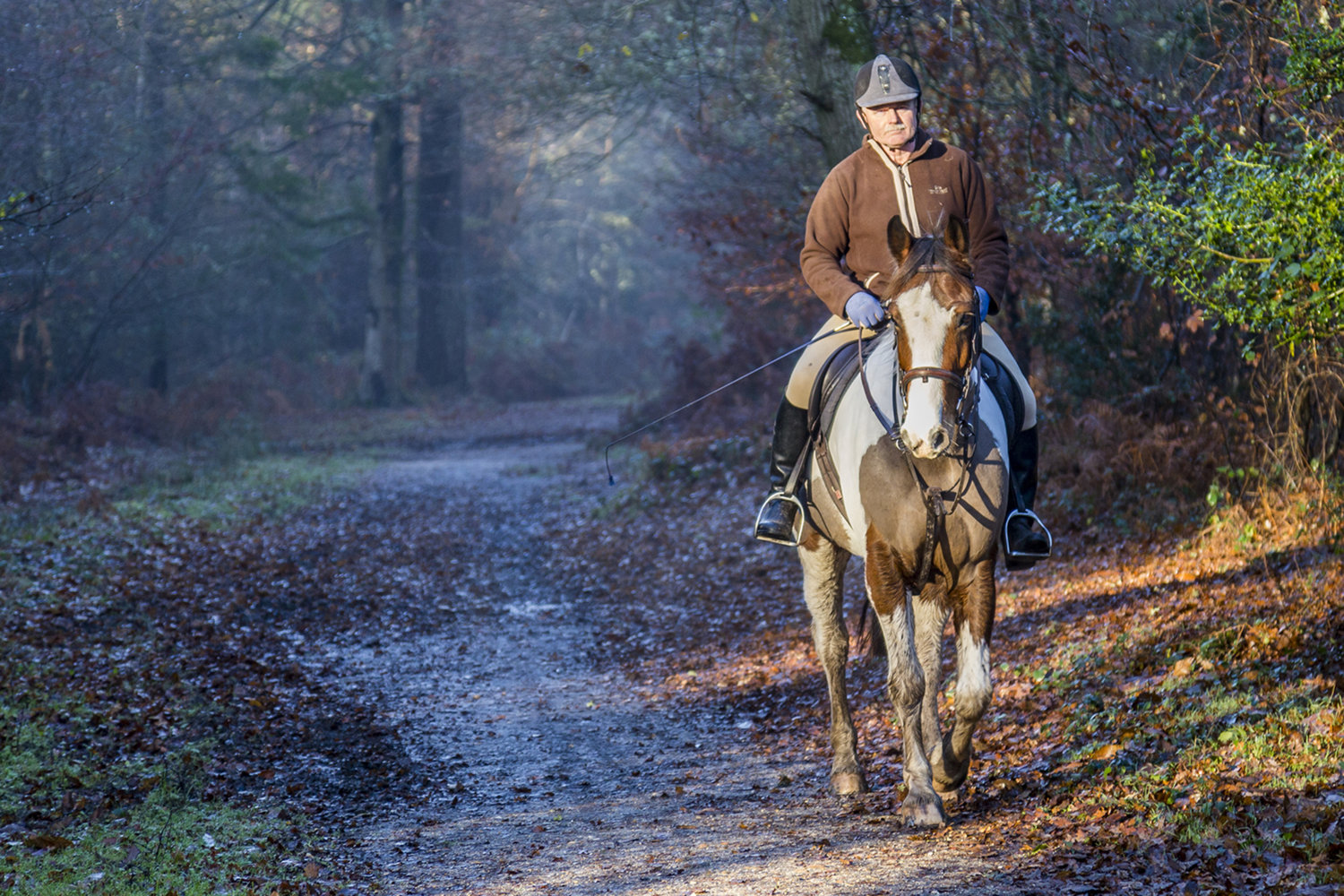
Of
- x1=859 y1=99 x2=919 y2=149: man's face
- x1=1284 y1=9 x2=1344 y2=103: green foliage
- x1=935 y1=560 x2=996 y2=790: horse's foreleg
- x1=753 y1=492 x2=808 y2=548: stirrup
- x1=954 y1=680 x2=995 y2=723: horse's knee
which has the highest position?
x1=1284 y1=9 x2=1344 y2=103: green foliage

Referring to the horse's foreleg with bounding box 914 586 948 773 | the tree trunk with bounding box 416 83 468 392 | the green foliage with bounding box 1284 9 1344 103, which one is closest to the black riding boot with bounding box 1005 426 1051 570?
the horse's foreleg with bounding box 914 586 948 773

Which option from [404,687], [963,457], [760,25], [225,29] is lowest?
[404,687]

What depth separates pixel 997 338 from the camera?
620 cm

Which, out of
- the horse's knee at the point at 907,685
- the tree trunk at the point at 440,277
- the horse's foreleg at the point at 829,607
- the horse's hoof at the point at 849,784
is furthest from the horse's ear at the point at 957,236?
the tree trunk at the point at 440,277

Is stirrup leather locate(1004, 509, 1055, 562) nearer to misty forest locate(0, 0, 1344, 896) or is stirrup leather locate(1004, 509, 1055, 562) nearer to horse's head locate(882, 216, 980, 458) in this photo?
horse's head locate(882, 216, 980, 458)

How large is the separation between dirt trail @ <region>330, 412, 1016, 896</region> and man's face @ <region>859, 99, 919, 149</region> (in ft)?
11.1

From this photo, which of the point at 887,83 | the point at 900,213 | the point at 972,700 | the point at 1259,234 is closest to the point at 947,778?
the point at 972,700

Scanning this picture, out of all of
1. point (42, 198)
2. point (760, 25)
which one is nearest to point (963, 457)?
point (42, 198)

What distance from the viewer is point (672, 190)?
1166 inches

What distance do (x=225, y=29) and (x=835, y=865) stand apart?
22.5 m

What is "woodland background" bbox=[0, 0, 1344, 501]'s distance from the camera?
7641 millimetres

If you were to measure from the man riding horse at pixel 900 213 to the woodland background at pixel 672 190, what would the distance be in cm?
132

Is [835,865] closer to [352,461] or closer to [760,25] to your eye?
[760,25]

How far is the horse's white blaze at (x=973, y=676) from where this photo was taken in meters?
5.51
